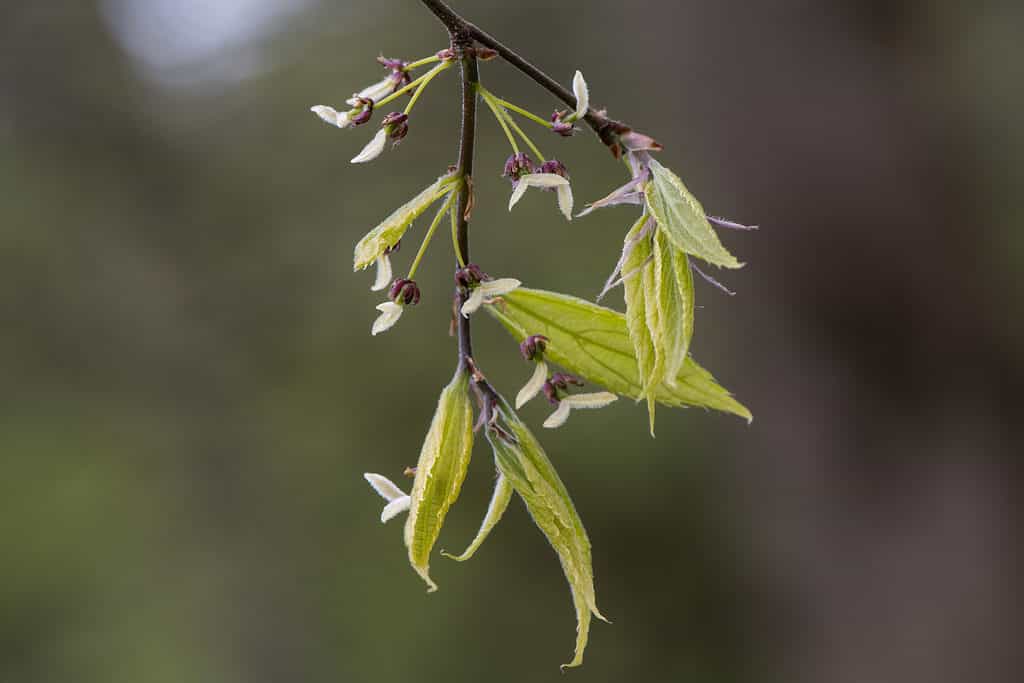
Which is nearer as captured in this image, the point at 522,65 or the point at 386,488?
the point at 522,65

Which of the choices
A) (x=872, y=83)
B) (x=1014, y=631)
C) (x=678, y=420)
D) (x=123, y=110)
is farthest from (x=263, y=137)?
(x=1014, y=631)

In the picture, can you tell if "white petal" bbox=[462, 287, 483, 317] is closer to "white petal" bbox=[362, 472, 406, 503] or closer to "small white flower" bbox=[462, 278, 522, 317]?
"small white flower" bbox=[462, 278, 522, 317]

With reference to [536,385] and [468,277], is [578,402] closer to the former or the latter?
[536,385]

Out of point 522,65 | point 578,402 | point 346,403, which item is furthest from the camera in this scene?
point 346,403

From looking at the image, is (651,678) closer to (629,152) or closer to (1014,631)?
(1014,631)

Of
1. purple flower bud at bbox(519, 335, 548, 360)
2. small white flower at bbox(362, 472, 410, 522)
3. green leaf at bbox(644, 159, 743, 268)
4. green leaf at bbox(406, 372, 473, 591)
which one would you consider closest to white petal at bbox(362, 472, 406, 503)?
small white flower at bbox(362, 472, 410, 522)

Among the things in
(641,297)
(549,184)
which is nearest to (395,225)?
(549,184)
